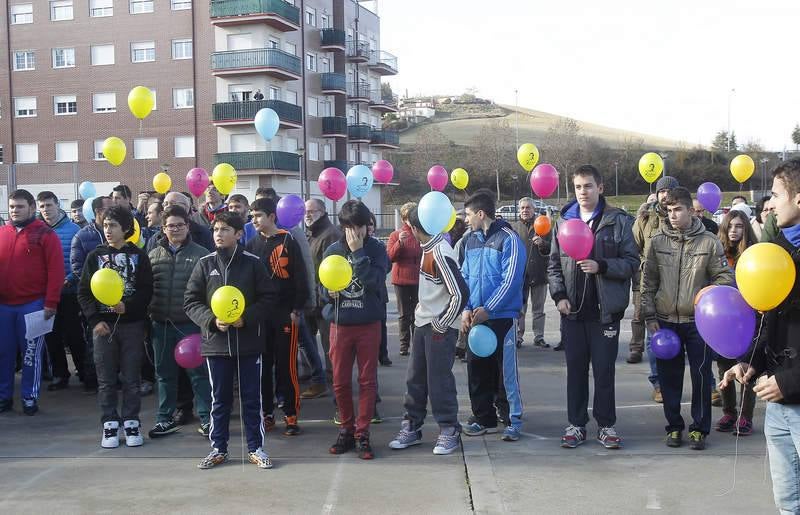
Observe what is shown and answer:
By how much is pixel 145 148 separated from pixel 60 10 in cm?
969

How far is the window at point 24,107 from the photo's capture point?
1806 inches

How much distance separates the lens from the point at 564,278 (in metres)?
6.05

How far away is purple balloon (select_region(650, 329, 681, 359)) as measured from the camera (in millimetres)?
5848

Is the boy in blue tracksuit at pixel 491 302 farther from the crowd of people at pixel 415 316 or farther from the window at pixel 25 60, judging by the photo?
the window at pixel 25 60

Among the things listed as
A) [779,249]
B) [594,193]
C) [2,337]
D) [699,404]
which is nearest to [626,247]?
[594,193]

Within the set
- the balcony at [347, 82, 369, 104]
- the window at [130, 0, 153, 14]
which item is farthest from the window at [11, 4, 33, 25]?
the balcony at [347, 82, 369, 104]

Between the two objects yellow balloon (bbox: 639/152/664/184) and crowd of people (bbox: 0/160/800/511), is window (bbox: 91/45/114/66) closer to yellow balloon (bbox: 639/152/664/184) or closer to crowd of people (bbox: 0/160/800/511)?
yellow balloon (bbox: 639/152/664/184)

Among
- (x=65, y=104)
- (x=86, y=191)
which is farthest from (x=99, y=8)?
(x=86, y=191)

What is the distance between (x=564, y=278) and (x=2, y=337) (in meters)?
5.32

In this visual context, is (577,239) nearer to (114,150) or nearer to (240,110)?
(114,150)

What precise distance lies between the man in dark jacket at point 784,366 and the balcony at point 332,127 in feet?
154

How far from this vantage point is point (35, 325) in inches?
287

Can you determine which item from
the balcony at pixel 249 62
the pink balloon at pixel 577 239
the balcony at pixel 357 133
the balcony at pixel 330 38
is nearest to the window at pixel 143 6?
the balcony at pixel 249 62

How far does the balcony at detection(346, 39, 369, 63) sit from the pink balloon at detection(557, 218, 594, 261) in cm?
4963
